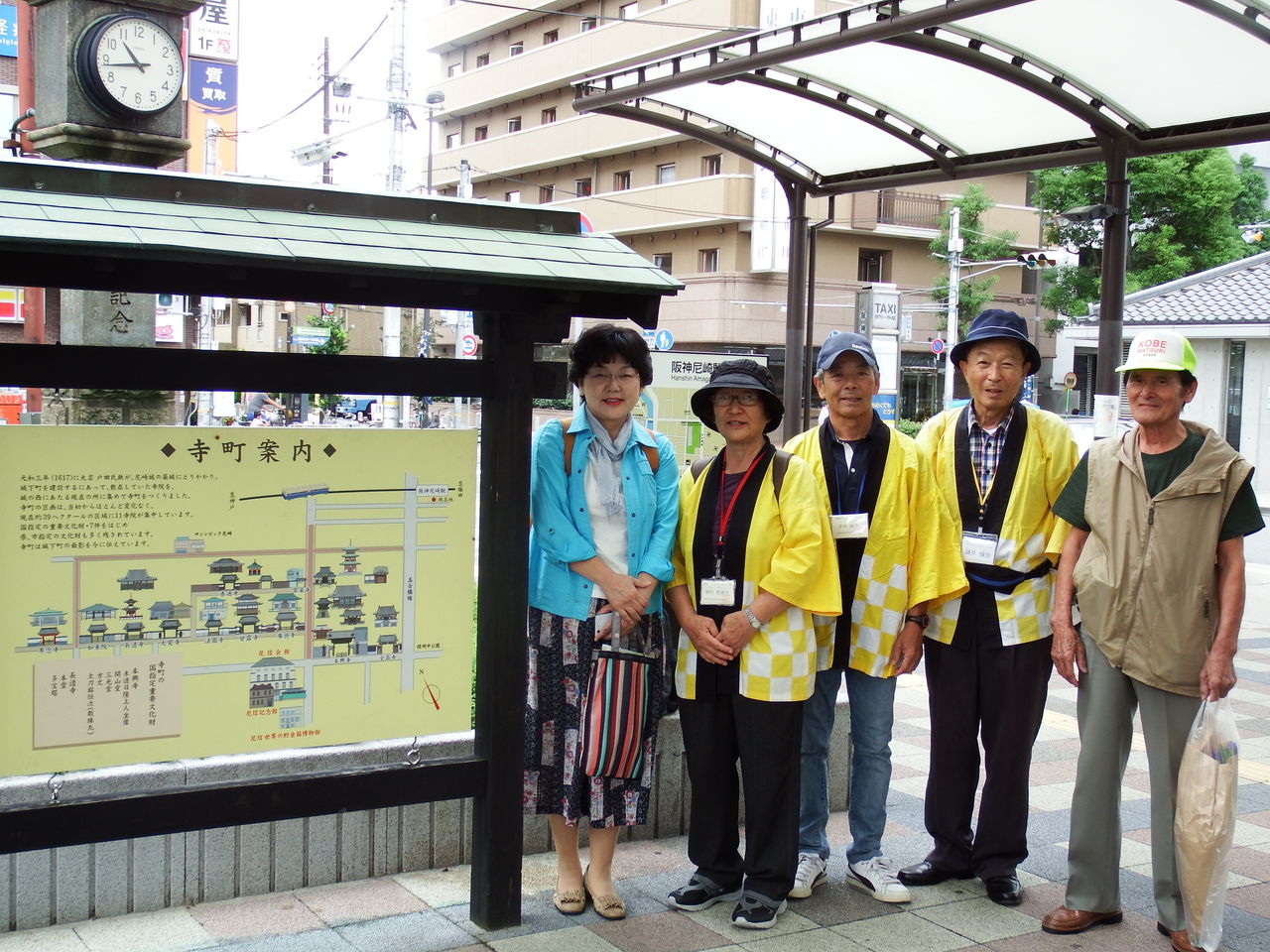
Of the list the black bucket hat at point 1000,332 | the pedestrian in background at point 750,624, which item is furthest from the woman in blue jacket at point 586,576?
the black bucket hat at point 1000,332

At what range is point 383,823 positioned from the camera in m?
4.07

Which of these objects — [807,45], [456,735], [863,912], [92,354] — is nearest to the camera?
[92,354]

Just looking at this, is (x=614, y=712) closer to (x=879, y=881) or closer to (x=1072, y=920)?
(x=879, y=881)

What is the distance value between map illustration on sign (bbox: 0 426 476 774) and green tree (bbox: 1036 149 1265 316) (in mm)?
26651

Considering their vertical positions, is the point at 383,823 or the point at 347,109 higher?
the point at 347,109

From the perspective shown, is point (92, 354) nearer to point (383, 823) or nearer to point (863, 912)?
point (383, 823)

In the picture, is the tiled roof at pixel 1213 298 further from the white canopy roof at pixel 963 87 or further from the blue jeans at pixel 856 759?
the blue jeans at pixel 856 759

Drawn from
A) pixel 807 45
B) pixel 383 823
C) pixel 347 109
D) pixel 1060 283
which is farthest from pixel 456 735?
pixel 1060 283

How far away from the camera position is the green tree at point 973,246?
3584 centimetres

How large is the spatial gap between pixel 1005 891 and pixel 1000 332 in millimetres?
1856

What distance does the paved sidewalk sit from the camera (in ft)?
11.7

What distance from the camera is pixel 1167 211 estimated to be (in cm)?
2948

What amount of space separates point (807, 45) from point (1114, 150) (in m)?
2.32

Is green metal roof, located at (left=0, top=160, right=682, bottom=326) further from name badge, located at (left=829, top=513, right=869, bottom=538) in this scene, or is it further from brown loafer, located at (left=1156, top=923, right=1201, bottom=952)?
brown loafer, located at (left=1156, top=923, right=1201, bottom=952)
